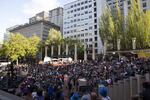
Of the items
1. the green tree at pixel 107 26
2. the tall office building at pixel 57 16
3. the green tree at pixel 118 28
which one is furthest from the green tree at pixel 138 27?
the tall office building at pixel 57 16

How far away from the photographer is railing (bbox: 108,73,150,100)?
509 inches

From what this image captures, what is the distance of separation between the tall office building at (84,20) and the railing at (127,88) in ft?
261

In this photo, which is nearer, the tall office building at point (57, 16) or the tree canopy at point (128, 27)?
the tree canopy at point (128, 27)

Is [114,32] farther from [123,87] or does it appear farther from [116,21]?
[123,87]

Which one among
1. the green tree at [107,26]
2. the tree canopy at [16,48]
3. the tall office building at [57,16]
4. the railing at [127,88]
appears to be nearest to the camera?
the railing at [127,88]

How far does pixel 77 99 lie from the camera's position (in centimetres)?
812

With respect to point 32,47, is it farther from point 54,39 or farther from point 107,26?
point 107,26

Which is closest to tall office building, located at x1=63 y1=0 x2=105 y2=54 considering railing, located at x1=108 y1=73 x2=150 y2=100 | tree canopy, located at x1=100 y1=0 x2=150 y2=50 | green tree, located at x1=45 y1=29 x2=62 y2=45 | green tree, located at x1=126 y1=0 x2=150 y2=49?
green tree, located at x1=45 y1=29 x2=62 y2=45

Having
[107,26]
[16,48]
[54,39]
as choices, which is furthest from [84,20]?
[107,26]

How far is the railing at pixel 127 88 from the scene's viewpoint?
42.4 feet

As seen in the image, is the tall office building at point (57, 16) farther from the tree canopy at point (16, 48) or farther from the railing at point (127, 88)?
the railing at point (127, 88)

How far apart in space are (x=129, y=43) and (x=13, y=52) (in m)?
27.5

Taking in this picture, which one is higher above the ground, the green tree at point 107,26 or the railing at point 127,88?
the green tree at point 107,26

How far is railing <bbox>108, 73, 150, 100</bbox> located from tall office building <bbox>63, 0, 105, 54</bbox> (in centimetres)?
7940
